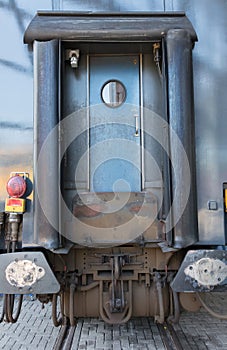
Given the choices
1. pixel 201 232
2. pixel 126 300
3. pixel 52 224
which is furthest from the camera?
pixel 126 300

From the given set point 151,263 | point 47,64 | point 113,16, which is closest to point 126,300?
point 151,263

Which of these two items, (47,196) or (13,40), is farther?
(13,40)

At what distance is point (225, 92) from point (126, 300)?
191cm

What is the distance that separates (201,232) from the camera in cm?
274

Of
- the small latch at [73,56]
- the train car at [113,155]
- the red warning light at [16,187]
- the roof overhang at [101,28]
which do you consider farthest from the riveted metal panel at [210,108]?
the red warning light at [16,187]

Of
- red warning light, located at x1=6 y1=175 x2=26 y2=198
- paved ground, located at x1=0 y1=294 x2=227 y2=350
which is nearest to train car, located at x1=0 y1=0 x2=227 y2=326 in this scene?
red warning light, located at x1=6 y1=175 x2=26 y2=198

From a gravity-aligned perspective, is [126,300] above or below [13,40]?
below

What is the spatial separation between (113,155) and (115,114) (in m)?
0.35

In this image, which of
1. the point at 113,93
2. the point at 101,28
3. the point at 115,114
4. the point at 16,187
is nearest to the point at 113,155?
the point at 115,114

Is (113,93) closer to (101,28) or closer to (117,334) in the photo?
(101,28)

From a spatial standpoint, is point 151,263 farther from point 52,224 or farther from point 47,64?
point 47,64

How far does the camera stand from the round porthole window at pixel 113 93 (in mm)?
2977

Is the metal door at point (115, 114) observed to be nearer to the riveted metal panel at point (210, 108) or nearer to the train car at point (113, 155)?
the train car at point (113, 155)

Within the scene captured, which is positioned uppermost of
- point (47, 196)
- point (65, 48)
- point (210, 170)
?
point (65, 48)
